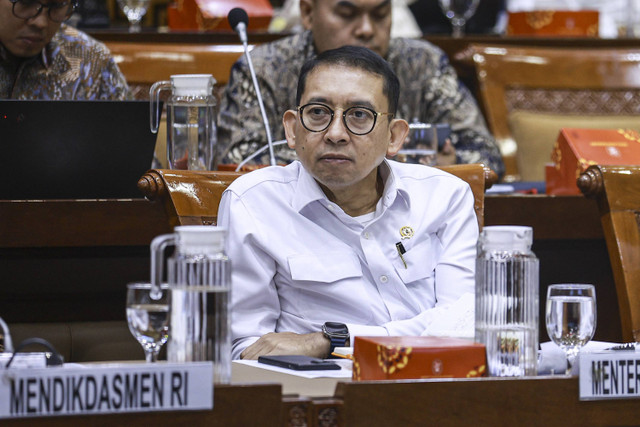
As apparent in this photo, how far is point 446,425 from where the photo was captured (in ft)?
3.57

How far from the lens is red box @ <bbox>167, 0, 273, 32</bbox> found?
Answer: 351 cm

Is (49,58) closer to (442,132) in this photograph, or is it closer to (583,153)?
(442,132)

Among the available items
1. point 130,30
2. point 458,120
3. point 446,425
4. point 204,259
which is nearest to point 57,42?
point 130,30

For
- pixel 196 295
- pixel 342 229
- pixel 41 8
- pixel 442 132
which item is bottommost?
pixel 196 295

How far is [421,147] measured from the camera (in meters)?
2.40

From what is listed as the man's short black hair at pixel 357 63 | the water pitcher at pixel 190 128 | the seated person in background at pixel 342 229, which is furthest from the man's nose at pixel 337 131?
the water pitcher at pixel 190 128

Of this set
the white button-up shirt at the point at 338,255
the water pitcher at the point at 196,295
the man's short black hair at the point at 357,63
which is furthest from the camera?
the man's short black hair at the point at 357,63

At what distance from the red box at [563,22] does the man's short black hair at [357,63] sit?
2.15 m

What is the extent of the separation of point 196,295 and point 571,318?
487 mm

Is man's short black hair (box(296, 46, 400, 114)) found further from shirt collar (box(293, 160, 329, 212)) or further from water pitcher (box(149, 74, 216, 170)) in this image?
water pitcher (box(149, 74, 216, 170))

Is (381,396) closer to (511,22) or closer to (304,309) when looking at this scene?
(304,309)

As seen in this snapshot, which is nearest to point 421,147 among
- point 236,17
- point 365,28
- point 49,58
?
point 236,17

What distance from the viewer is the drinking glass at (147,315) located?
47.5 inches

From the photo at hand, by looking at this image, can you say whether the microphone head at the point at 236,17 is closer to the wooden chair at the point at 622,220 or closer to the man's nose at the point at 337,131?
the man's nose at the point at 337,131
